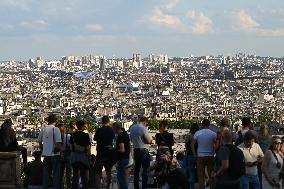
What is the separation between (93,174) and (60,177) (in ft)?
1.81

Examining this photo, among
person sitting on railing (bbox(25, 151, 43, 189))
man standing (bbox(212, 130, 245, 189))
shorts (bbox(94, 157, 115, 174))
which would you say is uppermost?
man standing (bbox(212, 130, 245, 189))

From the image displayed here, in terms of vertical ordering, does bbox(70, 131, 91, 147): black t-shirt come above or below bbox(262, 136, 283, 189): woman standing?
above

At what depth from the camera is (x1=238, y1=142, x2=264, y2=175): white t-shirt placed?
1093 centimetres

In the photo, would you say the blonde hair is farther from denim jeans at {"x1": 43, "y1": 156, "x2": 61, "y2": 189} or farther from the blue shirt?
denim jeans at {"x1": 43, "y1": 156, "x2": 61, "y2": 189}

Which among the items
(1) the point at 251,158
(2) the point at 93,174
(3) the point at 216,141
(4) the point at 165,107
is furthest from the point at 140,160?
(4) the point at 165,107

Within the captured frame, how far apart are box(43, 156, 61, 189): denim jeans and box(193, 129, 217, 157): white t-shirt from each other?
7.81ft

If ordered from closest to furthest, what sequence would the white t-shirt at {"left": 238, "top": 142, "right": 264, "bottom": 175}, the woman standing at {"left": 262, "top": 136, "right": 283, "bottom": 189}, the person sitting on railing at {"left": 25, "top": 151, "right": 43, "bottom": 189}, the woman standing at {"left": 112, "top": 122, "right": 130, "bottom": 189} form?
the woman standing at {"left": 262, "top": 136, "right": 283, "bottom": 189} < the white t-shirt at {"left": 238, "top": 142, "right": 264, "bottom": 175} < the woman standing at {"left": 112, "top": 122, "right": 130, "bottom": 189} < the person sitting on railing at {"left": 25, "top": 151, "right": 43, "bottom": 189}

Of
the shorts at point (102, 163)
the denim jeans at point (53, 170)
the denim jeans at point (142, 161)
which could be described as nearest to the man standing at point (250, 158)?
the denim jeans at point (142, 161)

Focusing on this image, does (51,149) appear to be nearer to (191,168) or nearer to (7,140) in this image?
(7,140)

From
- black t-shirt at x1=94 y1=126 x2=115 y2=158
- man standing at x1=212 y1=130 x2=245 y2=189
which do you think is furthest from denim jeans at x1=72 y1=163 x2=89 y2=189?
man standing at x1=212 y1=130 x2=245 y2=189

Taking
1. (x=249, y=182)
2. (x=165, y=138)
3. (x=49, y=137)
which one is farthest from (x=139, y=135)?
(x=249, y=182)

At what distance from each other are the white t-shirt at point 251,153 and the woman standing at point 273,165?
0.18 meters

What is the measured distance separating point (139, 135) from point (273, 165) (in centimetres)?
267

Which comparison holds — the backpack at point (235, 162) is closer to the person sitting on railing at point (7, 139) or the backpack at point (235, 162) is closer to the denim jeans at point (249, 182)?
the denim jeans at point (249, 182)
